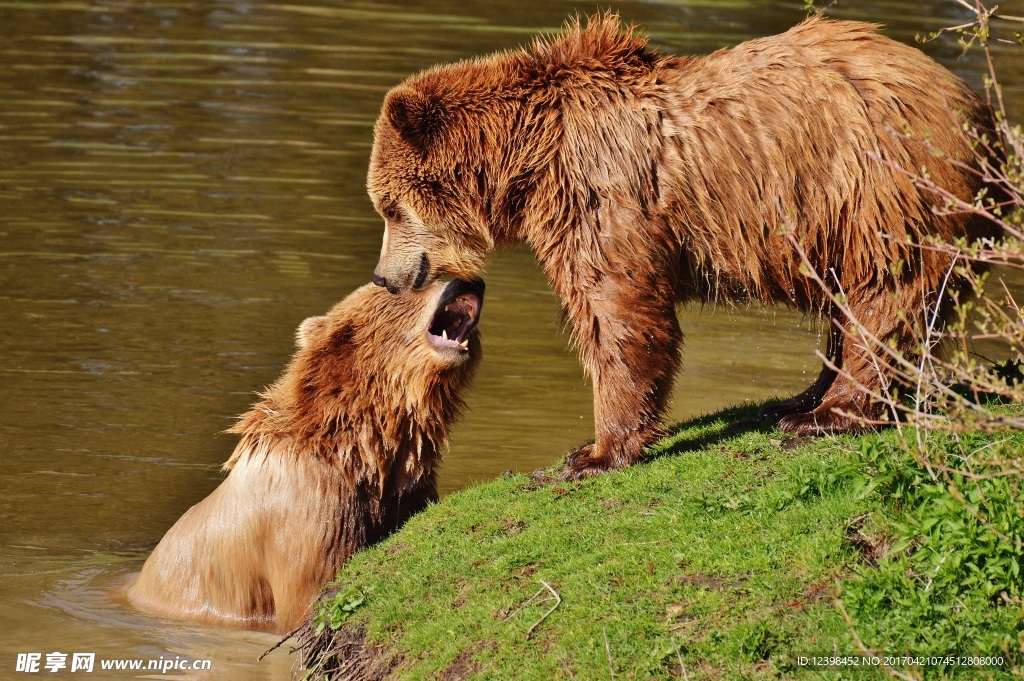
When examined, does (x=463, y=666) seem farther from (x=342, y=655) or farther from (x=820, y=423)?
(x=820, y=423)

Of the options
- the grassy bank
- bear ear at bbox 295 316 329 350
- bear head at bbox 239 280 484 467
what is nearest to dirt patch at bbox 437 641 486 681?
the grassy bank

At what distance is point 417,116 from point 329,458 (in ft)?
5.96

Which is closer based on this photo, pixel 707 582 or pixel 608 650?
pixel 608 650

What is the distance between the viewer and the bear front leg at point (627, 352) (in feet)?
21.0

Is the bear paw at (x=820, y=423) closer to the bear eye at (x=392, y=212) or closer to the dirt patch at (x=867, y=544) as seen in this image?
the dirt patch at (x=867, y=544)

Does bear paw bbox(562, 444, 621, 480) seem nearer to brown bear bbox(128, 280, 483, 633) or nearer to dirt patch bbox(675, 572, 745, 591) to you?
brown bear bbox(128, 280, 483, 633)

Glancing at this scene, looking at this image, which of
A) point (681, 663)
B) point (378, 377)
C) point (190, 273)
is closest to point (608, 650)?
point (681, 663)

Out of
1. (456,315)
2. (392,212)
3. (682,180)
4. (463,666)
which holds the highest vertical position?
(682,180)

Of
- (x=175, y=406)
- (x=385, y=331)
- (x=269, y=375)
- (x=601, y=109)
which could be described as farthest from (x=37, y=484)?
(x=601, y=109)

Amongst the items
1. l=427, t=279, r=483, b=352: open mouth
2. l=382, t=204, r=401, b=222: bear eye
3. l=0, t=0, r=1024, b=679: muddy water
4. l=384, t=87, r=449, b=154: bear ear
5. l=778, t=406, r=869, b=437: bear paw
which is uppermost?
l=384, t=87, r=449, b=154: bear ear

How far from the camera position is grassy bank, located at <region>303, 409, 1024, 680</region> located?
16.8 feet

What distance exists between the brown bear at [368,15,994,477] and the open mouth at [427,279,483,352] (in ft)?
1.29

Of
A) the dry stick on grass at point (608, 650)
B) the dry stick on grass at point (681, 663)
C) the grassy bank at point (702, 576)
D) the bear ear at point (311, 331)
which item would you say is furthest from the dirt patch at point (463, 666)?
the bear ear at point (311, 331)

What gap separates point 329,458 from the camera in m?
7.13
